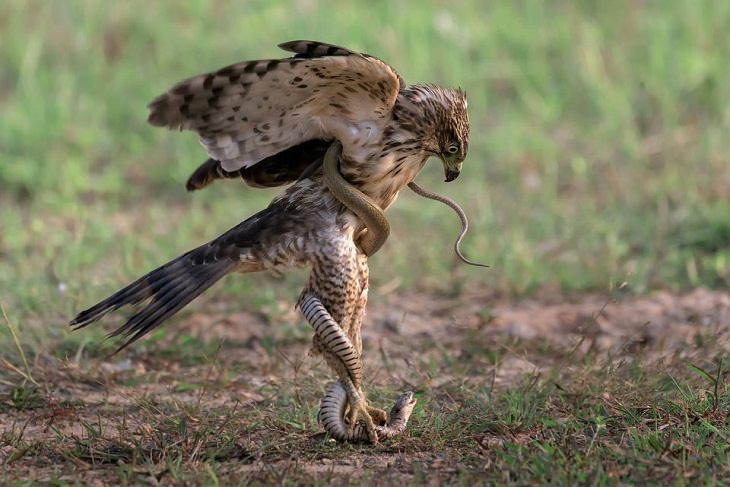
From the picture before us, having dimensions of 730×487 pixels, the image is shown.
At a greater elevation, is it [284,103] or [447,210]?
[284,103]

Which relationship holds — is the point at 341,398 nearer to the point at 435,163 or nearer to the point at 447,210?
the point at 447,210

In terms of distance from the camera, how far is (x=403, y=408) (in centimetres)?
397

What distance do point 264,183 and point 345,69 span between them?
2.64 ft

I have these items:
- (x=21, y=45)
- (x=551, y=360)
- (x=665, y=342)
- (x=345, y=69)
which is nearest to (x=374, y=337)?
(x=551, y=360)

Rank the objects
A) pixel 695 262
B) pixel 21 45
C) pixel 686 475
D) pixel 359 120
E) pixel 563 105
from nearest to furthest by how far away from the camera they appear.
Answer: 1. pixel 686 475
2. pixel 359 120
3. pixel 695 262
4. pixel 563 105
5. pixel 21 45

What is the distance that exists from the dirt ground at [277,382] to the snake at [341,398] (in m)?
0.05

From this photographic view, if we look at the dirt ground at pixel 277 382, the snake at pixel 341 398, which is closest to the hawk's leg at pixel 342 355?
the snake at pixel 341 398

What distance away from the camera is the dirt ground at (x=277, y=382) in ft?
12.1

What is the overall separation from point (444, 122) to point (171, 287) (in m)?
1.08

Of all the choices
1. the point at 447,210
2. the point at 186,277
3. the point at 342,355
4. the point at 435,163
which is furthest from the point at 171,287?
the point at 435,163

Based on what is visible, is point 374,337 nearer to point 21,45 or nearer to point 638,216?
point 638,216

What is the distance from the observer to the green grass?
3.84 meters

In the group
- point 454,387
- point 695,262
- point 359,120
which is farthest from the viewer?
point 695,262

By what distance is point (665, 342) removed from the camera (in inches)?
199
